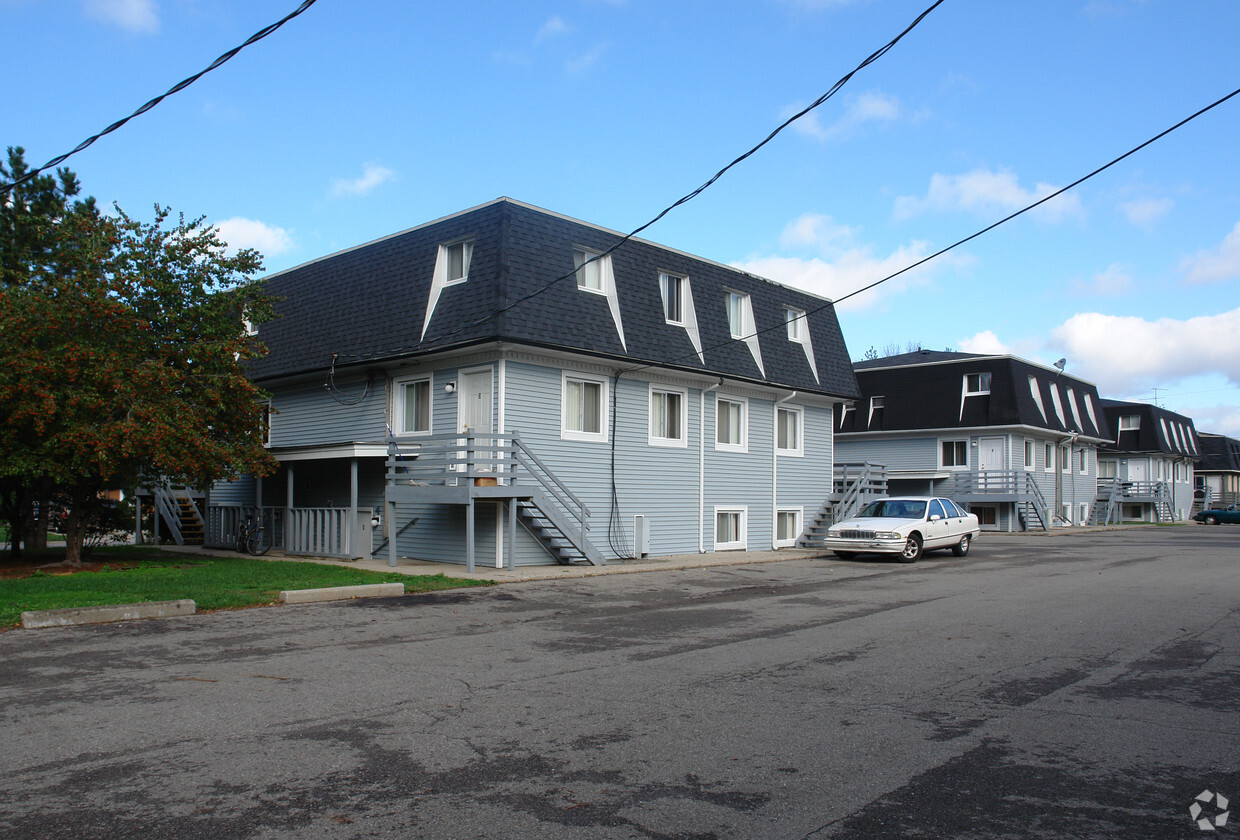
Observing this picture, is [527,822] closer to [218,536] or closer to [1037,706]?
[1037,706]

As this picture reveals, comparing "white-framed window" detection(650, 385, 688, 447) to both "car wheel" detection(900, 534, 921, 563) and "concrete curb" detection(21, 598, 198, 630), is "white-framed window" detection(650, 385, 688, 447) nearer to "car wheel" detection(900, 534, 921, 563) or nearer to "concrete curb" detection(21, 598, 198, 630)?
"car wheel" detection(900, 534, 921, 563)

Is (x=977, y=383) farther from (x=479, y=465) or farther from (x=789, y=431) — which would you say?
(x=479, y=465)

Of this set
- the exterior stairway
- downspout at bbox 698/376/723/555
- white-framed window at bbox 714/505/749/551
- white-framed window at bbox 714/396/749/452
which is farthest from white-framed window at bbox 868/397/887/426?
downspout at bbox 698/376/723/555

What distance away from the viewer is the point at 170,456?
16516 mm

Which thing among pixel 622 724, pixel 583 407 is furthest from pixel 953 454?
pixel 622 724

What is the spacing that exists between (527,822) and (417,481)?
1538cm

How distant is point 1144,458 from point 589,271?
5278 cm

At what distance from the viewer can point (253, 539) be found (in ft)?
74.8

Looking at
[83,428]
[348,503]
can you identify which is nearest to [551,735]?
[83,428]

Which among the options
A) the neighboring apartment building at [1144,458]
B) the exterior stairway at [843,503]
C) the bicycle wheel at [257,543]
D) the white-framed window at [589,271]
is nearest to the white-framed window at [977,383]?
Answer: the exterior stairway at [843,503]

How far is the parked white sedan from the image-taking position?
74.8ft

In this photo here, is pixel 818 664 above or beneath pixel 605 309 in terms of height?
beneath
